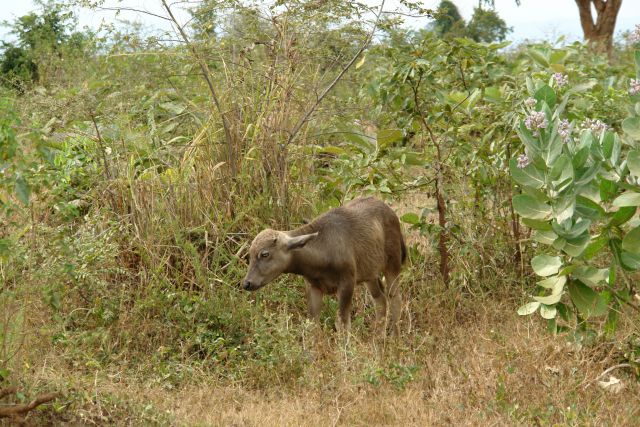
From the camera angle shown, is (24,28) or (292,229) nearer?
(292,229)

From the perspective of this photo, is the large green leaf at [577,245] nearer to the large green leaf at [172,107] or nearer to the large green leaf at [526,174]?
the large green leaf at [526,174]

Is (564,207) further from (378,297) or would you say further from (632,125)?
(378,297)

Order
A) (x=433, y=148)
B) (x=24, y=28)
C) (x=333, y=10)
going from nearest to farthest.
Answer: (x=333, y=10) → (x=433, y=148) → (x=24, y=28)

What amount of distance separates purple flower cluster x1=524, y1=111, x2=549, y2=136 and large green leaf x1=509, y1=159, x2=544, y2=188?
0.26 m

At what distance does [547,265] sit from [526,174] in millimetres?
622

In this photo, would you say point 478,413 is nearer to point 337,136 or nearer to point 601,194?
point 601,194

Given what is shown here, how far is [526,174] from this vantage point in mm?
6070

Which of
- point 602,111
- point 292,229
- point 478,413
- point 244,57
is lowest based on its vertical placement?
point 478,413

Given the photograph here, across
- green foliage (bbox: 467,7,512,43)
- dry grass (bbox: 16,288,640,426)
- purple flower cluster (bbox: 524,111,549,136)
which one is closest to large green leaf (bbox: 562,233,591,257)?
purple flower cluster (bbox: 524,111,549,136)

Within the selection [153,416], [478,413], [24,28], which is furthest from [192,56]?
[24,28]

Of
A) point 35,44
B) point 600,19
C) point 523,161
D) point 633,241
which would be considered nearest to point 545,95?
point 523,161

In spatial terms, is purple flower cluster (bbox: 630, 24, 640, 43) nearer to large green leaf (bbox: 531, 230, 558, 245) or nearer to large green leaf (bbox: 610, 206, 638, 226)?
large green leaf (bbox: 610, 206, 638, 226)

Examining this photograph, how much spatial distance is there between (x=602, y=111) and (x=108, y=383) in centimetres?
548

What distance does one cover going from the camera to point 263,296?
807cm
